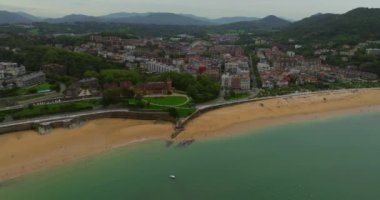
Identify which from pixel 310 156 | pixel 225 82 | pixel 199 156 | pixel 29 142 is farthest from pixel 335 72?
pixel 29 142

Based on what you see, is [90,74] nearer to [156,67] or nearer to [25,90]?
[25,90]

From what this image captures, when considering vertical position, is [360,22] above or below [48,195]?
above

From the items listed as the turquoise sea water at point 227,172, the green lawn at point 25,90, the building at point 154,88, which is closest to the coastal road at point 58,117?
the building at point 154,88

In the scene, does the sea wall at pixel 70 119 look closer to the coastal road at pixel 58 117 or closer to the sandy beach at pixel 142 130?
the coastal road at pixel 58 117

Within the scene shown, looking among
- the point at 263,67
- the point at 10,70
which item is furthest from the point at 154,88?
the point at 263,67

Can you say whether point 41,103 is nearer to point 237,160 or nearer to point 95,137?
point 95,137

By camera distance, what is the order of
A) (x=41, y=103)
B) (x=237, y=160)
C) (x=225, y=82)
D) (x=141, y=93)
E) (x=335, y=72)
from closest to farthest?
(x=237, y=160) → (x=41, y=103) → (x=141, y=93) → (x=225, y=82) → (x=335, y=72)
